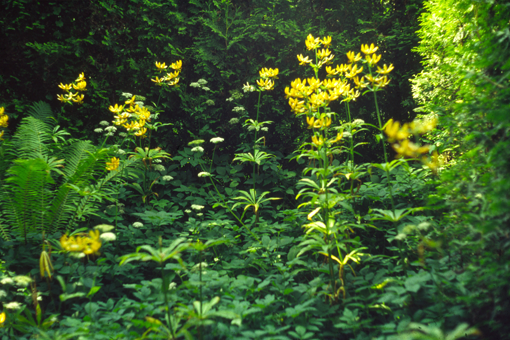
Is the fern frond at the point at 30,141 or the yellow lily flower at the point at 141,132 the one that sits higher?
the yellow lily flower at the point at 141,132

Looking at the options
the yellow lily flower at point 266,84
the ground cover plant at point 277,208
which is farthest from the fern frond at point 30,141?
the yellow lily flower at point 266,84

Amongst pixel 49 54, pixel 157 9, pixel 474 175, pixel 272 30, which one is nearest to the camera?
pixel 474 175

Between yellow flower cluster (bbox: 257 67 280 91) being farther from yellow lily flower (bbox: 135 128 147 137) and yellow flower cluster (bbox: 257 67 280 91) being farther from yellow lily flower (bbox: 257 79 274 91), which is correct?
yellow lily flower (bbox: 135 128 147 137)

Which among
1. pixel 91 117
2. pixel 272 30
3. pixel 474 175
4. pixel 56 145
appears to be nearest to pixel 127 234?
pixel 56 145

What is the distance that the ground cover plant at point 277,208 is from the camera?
1.37 metres

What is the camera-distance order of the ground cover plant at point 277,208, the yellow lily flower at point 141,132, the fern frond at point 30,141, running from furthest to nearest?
1. the yellow lily flower at point 141,132
2. the fern frond at point 30,141
3. the ground cover plant at point 277,208

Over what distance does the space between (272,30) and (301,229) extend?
2.79 m

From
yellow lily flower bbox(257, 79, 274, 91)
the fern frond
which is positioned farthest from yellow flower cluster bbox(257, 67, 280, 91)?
the fern frond

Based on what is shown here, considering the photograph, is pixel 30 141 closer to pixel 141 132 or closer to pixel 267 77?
pixel 141 132

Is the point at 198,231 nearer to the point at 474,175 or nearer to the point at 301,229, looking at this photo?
the point at 301,229

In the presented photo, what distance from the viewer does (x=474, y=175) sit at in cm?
141

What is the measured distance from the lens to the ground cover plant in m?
1.37

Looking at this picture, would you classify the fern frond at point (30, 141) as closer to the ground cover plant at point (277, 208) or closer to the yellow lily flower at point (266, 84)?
the ground cover plant at point (277, 208)

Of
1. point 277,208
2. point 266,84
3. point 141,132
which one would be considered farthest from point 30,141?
point 277,208
